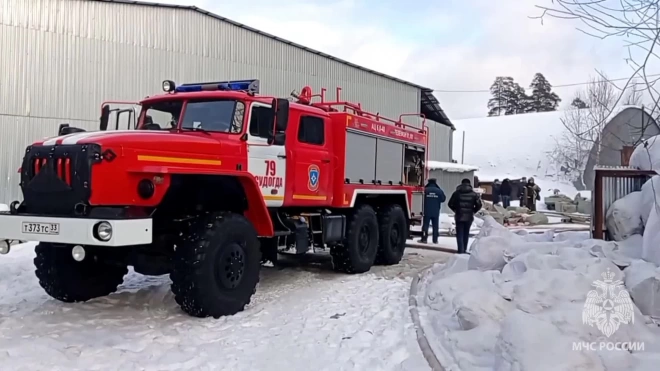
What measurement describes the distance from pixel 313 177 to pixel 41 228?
407 centimetres

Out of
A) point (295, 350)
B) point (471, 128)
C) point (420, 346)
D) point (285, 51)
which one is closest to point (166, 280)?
point (295, 350)

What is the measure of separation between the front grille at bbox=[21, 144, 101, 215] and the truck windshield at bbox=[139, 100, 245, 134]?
5.53 ft

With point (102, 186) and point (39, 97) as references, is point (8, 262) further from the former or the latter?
point (39, 97)

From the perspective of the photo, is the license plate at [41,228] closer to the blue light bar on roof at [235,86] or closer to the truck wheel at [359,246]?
the blue light bar on roof at [235,86]

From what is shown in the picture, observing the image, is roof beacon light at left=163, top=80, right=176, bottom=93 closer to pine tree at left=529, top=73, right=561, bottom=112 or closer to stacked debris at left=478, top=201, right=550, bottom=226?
stacked debris at left=478, top=201, right=550, bottom=226

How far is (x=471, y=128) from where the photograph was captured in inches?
2901

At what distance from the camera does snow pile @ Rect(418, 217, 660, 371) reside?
4410mm

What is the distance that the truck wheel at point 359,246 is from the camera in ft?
32.0

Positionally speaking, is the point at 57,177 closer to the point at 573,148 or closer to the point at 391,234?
the point at 391,234

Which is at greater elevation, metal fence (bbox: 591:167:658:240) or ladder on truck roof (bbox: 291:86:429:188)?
ladder on truck roof (bbox: 291:86:429:188)


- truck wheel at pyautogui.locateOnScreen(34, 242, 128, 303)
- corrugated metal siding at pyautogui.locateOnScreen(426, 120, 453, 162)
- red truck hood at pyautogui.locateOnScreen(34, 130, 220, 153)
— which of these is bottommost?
truck wheel at pyautogui.locateOnScreen(34, 242, 128, 303)

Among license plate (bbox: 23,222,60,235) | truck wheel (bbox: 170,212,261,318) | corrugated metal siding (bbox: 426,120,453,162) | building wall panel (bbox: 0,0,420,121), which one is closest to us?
license plate (bbox: 23,222,60,235)

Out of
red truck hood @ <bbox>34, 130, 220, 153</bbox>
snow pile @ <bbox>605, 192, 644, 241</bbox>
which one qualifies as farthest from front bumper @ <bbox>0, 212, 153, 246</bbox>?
snow pile @ <bbox>605, 192, 644, 241</bbox>

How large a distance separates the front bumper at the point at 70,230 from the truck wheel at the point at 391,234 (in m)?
5.83
